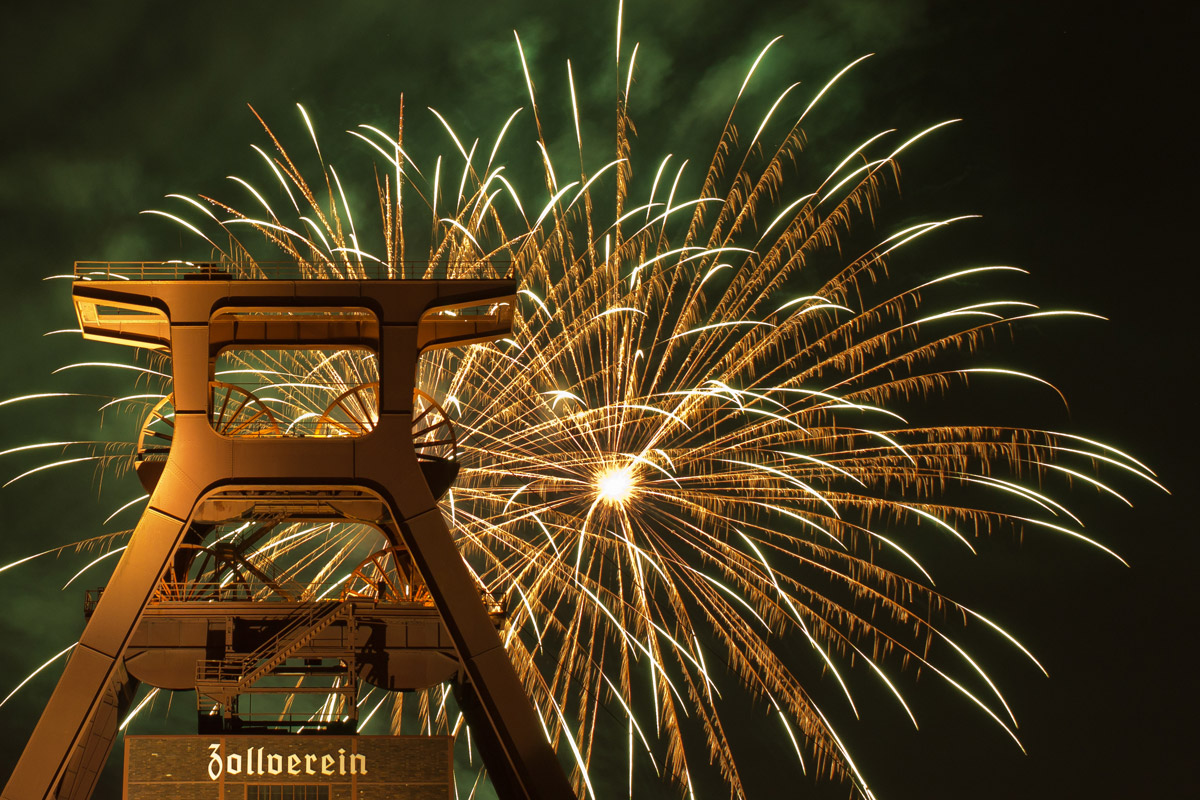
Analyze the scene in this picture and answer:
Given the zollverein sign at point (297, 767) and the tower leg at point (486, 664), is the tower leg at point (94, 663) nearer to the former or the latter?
the zollverein sign at point (297, 767)

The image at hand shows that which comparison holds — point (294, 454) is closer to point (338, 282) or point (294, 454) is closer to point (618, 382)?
point (338, 282)

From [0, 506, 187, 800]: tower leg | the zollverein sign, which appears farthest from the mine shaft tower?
the zollverein sign

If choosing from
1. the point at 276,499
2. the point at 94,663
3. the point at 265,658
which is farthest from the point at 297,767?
the point at 276,499

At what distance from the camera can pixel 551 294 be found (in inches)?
1156

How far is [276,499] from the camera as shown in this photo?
2650 centimetres

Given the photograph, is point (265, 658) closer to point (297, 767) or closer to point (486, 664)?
point (297, 767)

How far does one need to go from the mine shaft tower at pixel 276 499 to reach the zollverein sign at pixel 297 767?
165 cm

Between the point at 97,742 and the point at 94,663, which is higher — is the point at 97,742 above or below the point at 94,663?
below

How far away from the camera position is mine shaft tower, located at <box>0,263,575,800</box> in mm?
23719

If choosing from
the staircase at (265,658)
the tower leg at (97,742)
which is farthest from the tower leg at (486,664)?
the tower leg at (97,742)

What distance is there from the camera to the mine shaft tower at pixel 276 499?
23.7 m

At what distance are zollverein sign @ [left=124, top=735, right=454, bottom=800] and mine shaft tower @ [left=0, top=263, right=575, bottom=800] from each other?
165 centimetres

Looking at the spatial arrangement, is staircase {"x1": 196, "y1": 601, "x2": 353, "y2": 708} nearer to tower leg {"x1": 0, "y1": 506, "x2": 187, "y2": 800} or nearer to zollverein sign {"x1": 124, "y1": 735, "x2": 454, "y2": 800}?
tower leg {"x1": 0, "y1": 506, "x2": 187, "y2": 800}

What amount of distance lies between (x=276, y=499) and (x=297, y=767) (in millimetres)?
6205
